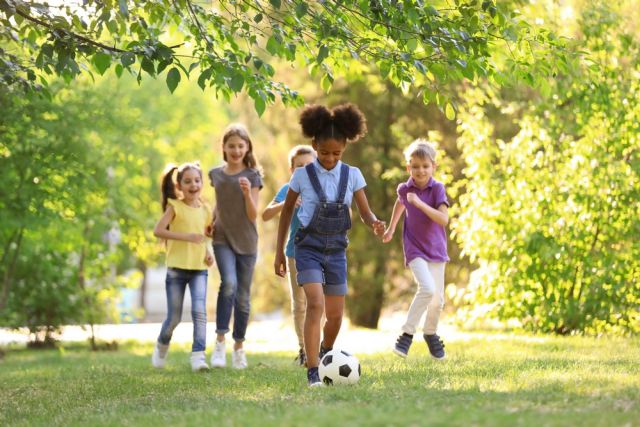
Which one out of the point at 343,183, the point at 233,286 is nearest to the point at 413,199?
the point at 343,183

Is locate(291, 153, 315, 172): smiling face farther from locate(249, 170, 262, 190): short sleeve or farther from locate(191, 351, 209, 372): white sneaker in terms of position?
locate(191, 351, 209, 372): white sneaker

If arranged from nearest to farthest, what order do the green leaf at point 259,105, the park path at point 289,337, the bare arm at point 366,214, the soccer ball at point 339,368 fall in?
the soccer ball at point 339,368, the green leaf at point 259,105, the bare arm at point 366,214, the park path at point 289,337

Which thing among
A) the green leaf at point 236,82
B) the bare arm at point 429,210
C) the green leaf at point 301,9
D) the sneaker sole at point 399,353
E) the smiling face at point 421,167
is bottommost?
the sneaker sole at point 399,353

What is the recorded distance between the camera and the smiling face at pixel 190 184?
10.2 metres

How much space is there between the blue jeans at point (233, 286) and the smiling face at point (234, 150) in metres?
0.83

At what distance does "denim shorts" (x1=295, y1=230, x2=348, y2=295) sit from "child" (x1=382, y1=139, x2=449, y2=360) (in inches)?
72.1

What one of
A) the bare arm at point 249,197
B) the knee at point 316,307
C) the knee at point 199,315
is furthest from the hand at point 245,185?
the knee at point 316,307

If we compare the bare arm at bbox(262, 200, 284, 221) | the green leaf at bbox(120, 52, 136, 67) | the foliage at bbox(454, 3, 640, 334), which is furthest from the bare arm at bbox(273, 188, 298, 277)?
the foliage at bbox(454, 3, 640, 334)

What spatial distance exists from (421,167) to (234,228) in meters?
1.86

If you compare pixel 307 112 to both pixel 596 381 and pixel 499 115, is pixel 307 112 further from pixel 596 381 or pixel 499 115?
pixel 499 115

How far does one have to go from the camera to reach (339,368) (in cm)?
746

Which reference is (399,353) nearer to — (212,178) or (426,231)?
(426,231)

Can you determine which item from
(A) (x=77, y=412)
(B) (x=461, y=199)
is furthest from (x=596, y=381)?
(B) (x=461, y=199)

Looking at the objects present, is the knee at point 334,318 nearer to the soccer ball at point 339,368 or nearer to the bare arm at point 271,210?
the soccer ball at point 339,368
